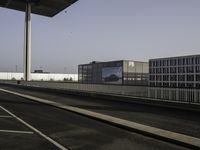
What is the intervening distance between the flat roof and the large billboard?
7504 cm

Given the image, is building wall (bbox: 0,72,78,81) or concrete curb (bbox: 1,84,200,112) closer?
concrete curb (bbox: 1,84,200,112)

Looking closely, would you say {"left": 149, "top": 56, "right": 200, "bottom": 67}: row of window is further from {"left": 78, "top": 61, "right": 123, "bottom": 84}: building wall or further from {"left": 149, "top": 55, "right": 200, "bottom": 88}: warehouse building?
{"left": 78, "top": 61, "right": 123, "bottom": 84}: building wall

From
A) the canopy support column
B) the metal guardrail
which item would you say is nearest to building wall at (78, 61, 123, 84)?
the canopy support column

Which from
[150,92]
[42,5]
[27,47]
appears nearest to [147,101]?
[150,92]

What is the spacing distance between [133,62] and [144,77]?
9841 mm

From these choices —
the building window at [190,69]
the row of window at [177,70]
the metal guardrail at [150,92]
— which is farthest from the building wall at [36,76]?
the metal guardrail at [150,92]

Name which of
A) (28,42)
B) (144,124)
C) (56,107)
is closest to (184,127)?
(144,124)

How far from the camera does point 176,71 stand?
128250 mm

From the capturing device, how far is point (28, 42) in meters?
66.1

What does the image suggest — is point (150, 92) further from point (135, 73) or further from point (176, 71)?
point (135, 73)

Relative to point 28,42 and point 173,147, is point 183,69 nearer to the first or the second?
point 28,42

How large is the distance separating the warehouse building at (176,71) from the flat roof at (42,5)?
61.9 meters

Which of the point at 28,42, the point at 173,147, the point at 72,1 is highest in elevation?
the point at 72,1

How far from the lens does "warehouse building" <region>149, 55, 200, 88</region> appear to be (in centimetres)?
12019
